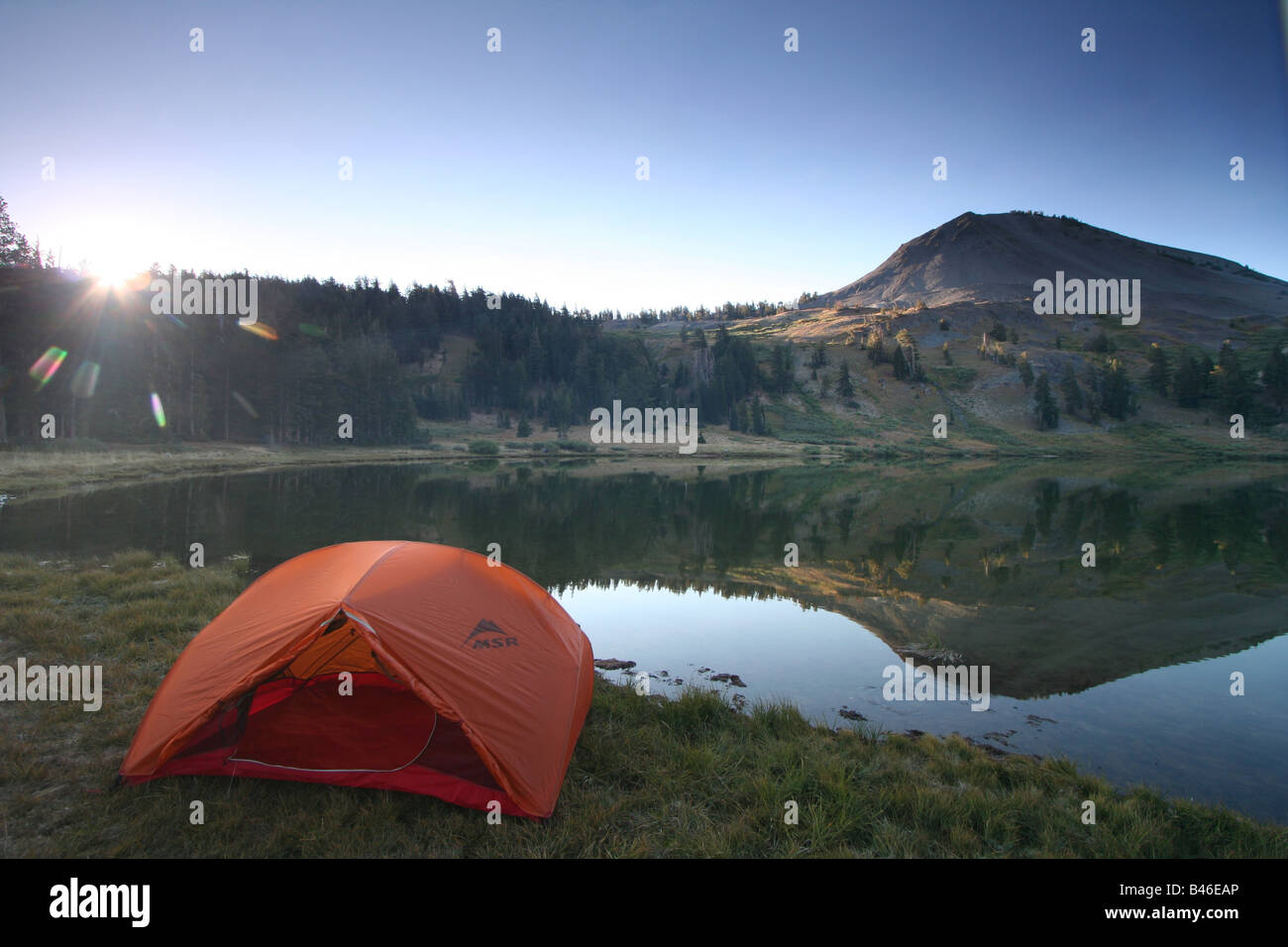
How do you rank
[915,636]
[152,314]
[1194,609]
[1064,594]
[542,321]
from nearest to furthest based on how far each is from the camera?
[915,636] → [1194,609] → [1064,594] → [152,314] → [542,321]

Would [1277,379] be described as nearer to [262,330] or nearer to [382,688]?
[382,688]

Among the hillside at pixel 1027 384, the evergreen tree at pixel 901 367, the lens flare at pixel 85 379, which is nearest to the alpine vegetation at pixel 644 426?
the hillside at pixel 1027 384

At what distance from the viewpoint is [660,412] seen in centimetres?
10044

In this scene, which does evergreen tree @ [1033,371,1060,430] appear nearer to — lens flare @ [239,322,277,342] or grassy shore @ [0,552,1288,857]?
grassy shore @ [0,552,1288,857]

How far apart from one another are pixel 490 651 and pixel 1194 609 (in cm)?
1589

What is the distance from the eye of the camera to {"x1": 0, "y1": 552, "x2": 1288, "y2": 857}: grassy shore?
4543 millimetres

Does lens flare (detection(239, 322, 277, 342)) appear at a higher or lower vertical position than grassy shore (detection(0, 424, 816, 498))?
higher

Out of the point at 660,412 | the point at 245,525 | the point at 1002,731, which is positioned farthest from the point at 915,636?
the point at 660,412

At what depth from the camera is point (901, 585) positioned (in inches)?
614

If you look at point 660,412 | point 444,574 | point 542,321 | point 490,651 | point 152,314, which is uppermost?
point 542,321

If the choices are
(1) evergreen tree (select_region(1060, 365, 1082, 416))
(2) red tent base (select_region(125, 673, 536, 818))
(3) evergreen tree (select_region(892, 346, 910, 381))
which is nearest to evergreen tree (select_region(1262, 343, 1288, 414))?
(1) evergreen tree (select_region(1060, 365, 1082, 416))

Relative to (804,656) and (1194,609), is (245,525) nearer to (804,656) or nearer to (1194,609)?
(804,656)

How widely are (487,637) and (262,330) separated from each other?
72647 millimetres

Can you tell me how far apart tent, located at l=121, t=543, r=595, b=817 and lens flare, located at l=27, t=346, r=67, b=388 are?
59.5 metres
